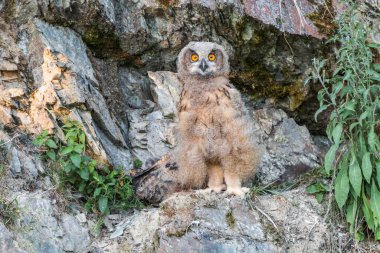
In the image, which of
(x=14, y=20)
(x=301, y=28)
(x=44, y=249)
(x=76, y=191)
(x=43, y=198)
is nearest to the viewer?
(x=44, y=249)

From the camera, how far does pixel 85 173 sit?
507 cm

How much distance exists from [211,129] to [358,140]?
118 cm

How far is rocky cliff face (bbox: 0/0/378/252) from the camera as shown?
480 centimetres

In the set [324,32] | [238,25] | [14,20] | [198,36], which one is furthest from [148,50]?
[324,32]

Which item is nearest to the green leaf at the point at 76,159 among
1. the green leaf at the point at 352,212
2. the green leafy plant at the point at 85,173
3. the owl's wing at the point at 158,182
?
the green leafy plant at the point at 85,173

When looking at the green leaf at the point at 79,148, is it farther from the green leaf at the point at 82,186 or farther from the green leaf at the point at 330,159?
the green leaf at the point at 330,159

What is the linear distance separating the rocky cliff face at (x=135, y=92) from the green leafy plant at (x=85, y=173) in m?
0.13

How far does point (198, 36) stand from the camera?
6.34m

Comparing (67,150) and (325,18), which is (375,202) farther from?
(67,150)

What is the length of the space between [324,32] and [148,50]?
71.6 inches

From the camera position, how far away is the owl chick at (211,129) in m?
5.07

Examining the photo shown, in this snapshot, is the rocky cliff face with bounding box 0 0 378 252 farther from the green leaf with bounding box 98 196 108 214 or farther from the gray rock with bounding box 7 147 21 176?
the green leaf with bounding box 98 196 108 214

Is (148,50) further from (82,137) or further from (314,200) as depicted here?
(314,200)

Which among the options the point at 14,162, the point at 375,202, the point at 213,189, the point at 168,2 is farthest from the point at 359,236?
the point at 168,2
